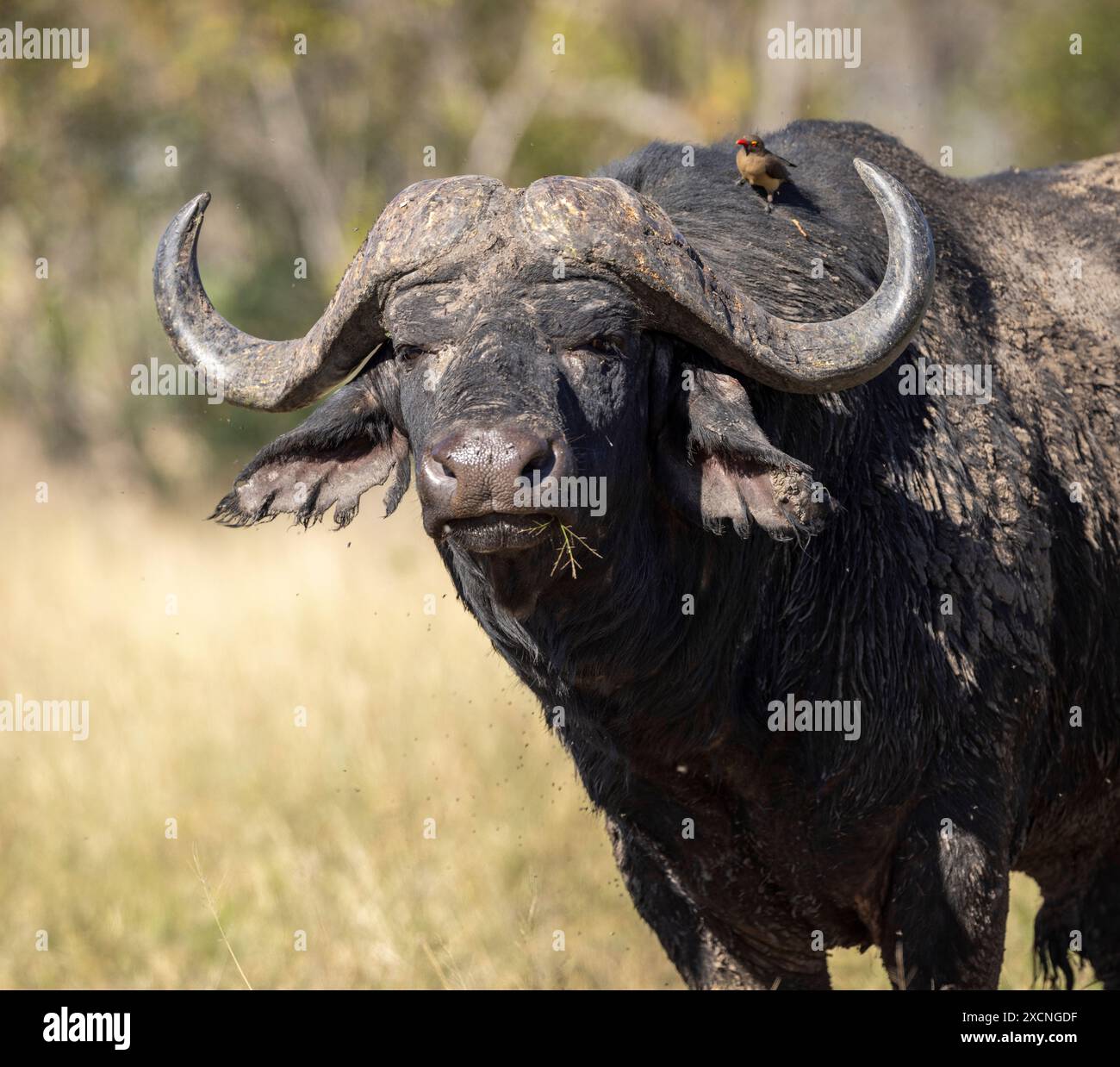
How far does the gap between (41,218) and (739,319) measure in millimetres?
15941

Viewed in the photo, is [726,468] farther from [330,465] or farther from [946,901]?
[946,901]

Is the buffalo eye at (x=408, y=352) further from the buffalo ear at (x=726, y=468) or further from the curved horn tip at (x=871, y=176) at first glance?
the curved horn tip at (x=871, y=176)

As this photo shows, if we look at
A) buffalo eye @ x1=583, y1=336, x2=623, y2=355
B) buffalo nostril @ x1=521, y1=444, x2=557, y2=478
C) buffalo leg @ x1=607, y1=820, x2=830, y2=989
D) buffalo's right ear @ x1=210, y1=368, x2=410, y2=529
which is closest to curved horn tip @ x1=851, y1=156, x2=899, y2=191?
buffalo eye @ x1=583, y1=336, x2=623, y2=355

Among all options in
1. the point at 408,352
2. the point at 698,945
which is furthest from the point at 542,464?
the point at 698,945

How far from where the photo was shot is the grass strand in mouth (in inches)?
143

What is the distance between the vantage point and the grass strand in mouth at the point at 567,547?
3621mm

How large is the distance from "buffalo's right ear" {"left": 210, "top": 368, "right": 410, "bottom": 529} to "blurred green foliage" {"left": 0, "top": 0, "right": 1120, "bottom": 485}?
1325 centimetres

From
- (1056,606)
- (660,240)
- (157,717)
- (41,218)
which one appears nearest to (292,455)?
(660,240)

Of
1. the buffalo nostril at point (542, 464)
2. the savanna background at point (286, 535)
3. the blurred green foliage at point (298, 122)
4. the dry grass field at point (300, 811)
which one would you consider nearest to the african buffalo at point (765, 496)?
the buffalo nostril at point (542, 464)

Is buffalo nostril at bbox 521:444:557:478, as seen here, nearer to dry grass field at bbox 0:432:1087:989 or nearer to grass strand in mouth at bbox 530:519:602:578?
grass strand in mouth at bbox 530:519:602:578

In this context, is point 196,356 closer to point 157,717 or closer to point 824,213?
point 824,213

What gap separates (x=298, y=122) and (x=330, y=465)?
55.5ft

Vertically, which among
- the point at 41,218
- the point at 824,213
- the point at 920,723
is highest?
the point at 41,218

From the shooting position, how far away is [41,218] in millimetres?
18125
